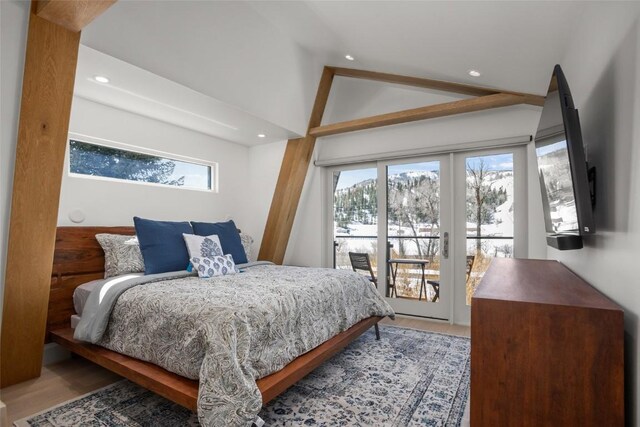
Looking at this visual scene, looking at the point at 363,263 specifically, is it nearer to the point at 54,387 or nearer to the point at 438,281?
the point at 438,281

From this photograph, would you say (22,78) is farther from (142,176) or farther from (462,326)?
(462,326)

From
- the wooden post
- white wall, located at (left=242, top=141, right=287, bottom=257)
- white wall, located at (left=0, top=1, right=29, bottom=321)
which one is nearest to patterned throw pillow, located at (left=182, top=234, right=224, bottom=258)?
the wooden post

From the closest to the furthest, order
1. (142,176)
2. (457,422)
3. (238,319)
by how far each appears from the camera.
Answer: (238,319), (457,422), (142,176)

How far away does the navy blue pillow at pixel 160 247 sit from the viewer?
113 inches

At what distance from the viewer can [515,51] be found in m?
2.32

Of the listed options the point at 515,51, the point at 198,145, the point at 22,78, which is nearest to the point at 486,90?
the point at 515,51

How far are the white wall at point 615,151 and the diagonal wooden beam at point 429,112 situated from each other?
51.0 inches

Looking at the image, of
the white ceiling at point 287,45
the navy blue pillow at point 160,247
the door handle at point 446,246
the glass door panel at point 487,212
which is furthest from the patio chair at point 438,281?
the navy blue pillow at point 160,247

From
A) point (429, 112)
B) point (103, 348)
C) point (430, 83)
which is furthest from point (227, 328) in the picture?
point (430, 83)

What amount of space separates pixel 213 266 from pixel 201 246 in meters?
0.30

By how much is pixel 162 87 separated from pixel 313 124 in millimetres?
1904

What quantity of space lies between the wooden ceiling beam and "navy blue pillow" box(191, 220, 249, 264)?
196cm

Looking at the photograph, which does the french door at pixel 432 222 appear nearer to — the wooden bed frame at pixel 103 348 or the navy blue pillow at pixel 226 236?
the wooden bed frame at pixel 103 348

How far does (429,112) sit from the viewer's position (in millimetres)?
3492
